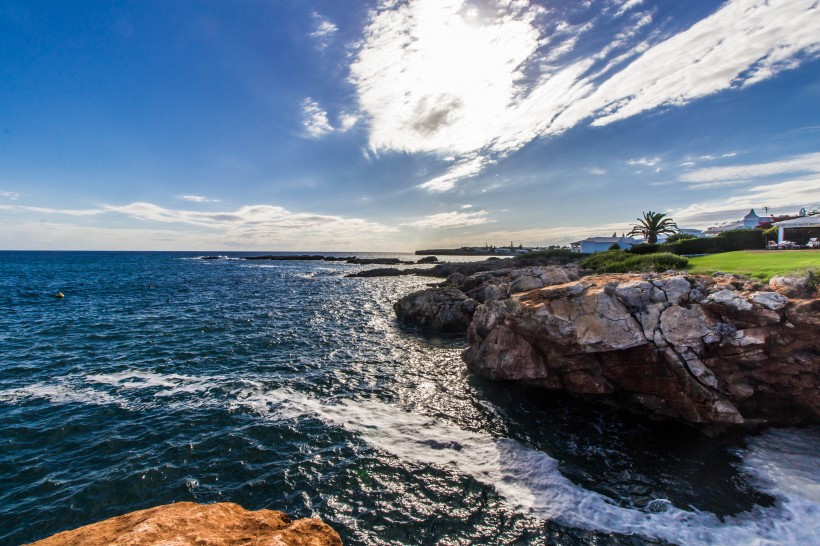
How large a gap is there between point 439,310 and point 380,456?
16794 mm

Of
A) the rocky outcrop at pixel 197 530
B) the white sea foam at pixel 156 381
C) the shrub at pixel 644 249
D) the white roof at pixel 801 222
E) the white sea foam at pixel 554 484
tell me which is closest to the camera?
the rocky outcrop at pixel 197 530

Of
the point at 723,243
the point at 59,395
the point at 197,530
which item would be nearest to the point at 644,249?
the point at 723,243

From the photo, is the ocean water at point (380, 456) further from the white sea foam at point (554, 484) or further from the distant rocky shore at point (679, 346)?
the distant rocky shore at point (679, 346)

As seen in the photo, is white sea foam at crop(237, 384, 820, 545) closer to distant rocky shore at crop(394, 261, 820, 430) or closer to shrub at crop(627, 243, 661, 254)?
distant rocky shore at crop(394, 261, 820, 430)

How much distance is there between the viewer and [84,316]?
1148 inches

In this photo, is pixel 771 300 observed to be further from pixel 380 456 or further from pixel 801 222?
pixel 801 222

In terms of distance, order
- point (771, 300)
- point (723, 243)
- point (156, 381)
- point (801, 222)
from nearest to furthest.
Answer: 1. point (771, 300)
2. point (156, 381)
3. point (723, 243)
4. point (801, 222)

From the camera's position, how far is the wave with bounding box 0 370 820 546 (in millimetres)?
7647

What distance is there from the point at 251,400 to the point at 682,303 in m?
17.5

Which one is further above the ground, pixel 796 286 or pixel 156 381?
pixel 796 286

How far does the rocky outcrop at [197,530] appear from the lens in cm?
379

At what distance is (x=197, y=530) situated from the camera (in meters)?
4.04

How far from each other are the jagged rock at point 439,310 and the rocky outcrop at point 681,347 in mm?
11083

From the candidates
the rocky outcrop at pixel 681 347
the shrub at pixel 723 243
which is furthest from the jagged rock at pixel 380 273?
the rocky outcrop at pixel 681 347
